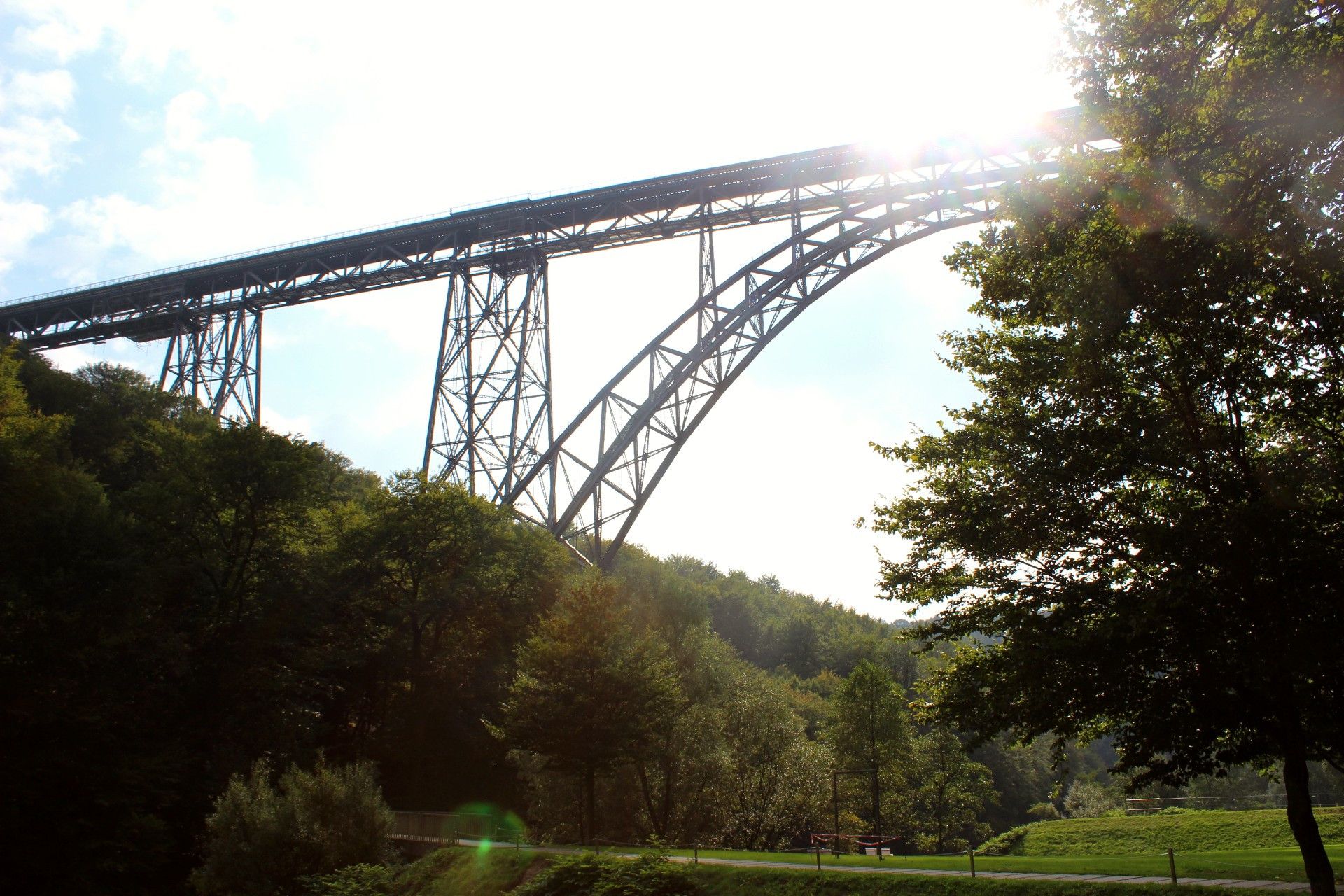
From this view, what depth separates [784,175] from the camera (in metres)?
25.6

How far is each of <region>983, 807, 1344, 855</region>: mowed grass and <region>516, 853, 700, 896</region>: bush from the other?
13.3 meters

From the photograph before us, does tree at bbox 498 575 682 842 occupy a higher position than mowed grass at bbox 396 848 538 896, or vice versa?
tree at bbox 498 575 682 842

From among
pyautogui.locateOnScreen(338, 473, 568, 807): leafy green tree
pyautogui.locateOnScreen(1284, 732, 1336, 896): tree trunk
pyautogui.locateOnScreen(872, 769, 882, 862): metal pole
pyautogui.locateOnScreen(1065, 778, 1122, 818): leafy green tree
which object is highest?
pyautogui.locateOnScreen(338, 473, 568, 807): leafy green tree

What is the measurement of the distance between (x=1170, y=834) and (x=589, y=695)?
1850 centimetres

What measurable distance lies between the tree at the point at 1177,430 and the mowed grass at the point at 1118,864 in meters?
2.98

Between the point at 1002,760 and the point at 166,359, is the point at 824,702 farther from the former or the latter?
the point at 166,359

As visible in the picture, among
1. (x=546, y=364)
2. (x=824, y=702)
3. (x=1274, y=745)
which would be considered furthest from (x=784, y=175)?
(x=824, y=702)

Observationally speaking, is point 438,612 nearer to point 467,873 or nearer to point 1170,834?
point 467,873

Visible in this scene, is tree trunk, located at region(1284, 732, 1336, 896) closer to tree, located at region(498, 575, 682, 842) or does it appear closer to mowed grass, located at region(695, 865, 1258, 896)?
mowed grass, located at region(695, 865, 1258, 896)

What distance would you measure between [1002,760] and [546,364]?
5445 cm

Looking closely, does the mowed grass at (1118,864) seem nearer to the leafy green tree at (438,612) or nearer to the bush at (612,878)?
the bush at (612,878)

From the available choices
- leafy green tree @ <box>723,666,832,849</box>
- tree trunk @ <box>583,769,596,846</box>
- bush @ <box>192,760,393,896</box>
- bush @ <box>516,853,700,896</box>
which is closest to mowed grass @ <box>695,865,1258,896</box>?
bush @ <box>516,853,700,896</box>

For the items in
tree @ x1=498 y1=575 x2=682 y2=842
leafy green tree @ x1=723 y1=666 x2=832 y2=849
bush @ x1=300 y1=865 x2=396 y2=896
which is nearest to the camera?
bush @ x1=300 y1=865 x2=396 y2=896

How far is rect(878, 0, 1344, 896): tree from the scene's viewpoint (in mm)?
9672
